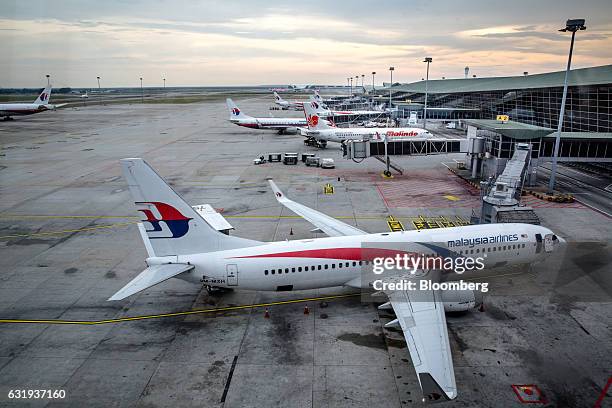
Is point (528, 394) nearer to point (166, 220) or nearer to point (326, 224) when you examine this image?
point (326, 224)

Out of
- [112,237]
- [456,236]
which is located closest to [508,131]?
[456,236]

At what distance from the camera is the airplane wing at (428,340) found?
15.9 m

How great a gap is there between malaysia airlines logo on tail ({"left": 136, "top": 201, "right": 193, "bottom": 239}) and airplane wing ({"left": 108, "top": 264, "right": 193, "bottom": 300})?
1.78 meters

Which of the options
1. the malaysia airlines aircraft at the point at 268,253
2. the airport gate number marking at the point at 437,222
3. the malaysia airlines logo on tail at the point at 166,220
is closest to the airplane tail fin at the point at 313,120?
the airport gate number marking at the point at 437,222

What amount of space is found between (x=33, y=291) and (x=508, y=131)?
173 feet

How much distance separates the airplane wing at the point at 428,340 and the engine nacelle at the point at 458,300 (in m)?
1.31

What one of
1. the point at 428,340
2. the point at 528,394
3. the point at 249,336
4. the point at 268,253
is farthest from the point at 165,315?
the point at 528,394

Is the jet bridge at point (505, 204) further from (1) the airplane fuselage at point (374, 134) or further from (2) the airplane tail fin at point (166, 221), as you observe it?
(1) the airplane fuselage at point (374, 134)

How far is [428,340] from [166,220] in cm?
1525

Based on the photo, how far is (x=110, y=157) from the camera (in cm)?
7944

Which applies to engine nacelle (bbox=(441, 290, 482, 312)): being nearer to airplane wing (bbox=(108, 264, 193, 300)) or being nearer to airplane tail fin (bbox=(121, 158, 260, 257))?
airplane tail fin (bbox=(121, 158, 260, 257))

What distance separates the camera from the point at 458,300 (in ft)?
80.7

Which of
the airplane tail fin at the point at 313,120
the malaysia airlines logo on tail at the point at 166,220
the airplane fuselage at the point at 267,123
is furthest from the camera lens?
the airplane fuselage at the point at 267,123

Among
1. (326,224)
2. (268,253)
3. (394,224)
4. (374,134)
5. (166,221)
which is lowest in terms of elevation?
(394,224)
